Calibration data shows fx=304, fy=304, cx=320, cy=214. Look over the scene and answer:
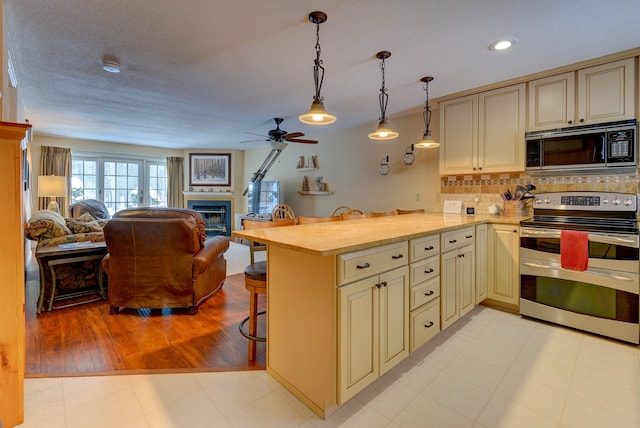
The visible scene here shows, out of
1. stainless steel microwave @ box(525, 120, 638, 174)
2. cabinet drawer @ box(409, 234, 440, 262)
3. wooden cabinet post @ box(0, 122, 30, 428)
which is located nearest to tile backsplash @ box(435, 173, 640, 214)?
stainless steel microwave @ box(525, 120, 638, 174)

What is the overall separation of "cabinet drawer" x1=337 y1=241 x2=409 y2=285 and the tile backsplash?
7.36 feet

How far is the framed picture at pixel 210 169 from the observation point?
26.5 ft

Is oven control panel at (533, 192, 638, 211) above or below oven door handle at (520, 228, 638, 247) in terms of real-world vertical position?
above

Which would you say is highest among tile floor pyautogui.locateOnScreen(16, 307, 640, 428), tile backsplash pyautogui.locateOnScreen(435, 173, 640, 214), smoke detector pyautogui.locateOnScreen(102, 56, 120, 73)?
smoke detector pyautogui.locateOnScreen(102, 56, 120, 73)

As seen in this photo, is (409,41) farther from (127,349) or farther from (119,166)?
(119,166)

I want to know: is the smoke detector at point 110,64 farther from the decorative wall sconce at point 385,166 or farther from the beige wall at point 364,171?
the decorative wall sconce at point 385,166

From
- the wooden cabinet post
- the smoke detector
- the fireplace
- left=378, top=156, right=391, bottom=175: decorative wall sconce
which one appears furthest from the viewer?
the fireplace

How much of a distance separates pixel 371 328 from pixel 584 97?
2.90 m

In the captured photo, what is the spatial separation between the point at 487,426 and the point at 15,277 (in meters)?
2.40

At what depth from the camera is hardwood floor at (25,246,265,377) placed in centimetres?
205

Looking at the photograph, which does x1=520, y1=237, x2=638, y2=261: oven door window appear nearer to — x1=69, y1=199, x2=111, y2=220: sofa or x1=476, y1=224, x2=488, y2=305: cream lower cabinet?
x1=476, y1=224, x2=488, y2=305: cream lower cabinet

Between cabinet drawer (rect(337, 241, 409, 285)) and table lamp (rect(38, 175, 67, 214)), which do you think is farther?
table lamp (rect(38, 175, 67, 214))

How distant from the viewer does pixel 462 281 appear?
253 centimetres

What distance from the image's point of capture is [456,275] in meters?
2.44
